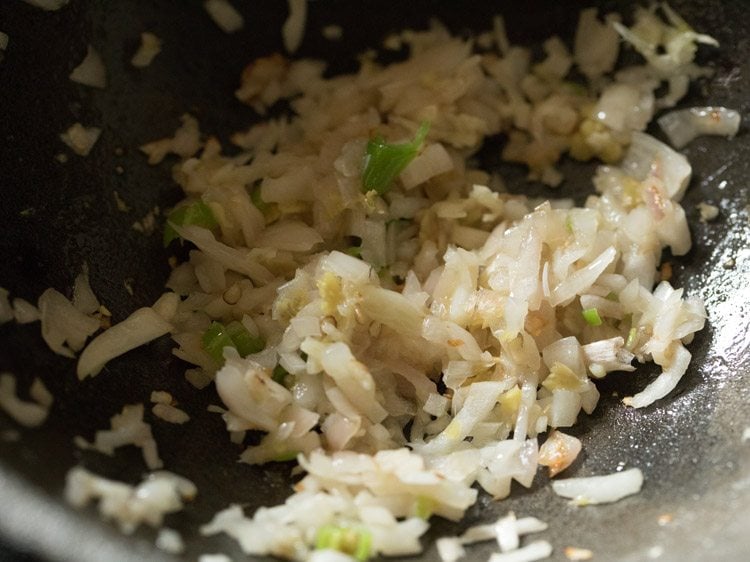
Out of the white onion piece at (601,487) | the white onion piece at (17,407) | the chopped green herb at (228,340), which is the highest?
the white onion piece at (17,407)

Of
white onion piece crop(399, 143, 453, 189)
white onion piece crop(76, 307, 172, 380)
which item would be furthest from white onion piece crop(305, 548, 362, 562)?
white onion piece crop(399, 143, 453, 189)

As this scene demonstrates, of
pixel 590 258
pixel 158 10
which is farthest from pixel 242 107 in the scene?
pixel 590 258

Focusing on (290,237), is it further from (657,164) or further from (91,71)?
(657,164)

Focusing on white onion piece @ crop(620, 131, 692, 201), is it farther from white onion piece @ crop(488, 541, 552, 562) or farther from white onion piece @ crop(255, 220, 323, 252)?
white onion piece @ crop(488, 541, 552, 562)

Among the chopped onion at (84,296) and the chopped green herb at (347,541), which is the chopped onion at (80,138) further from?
the chopped green herb at (347,541)

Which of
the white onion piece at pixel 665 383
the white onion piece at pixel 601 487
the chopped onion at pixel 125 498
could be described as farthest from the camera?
the white onion piece at pixel 665 383

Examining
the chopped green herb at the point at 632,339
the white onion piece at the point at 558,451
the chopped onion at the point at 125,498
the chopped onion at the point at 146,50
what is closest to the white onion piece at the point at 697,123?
the chopped green herb at the point at 632,339
